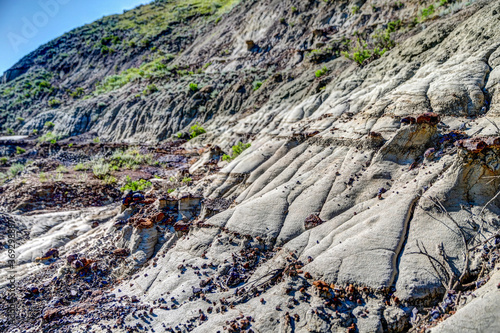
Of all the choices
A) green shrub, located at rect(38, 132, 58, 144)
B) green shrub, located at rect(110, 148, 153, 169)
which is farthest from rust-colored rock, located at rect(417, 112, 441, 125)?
green shrub, located at rect(38, 132, 58, 144)

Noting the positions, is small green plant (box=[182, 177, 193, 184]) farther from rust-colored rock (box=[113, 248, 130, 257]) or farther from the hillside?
rust-colored rock (box=[113, 248, 130, 257])

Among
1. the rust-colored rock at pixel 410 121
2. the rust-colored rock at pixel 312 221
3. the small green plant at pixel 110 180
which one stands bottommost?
the rust-colored rock at pixel 312 221

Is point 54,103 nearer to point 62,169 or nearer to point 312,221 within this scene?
point 62,169

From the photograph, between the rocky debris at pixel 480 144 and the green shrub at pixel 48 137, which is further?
the green shrub at pixel 48 137

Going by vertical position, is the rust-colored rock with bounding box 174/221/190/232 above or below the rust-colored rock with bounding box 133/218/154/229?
below

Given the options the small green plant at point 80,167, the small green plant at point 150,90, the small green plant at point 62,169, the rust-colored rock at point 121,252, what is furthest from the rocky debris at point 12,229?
the small green plant at point 150,90

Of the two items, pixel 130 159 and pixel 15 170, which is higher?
pixel 15 170

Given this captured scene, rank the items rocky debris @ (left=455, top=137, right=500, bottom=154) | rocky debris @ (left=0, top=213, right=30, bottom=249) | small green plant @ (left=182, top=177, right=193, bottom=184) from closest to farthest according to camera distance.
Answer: rocky debris @ (left=455, top=137, right=500, bottom=154) → rocky debris @ (left=0, top=213, right=30, bottom=249) → small green plant @ (left=182, top=177, right=193, bottom=184)

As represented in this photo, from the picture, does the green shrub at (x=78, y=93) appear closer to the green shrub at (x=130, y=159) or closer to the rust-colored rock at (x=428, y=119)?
the green shrub at (x=130, y=159)

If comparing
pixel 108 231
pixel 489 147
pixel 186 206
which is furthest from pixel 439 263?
pixel 108 231

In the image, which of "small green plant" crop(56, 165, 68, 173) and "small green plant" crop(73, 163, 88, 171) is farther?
"small green plant" crop(73, 163, 88, 171)

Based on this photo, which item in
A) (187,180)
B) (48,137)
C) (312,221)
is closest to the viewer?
(312,221)

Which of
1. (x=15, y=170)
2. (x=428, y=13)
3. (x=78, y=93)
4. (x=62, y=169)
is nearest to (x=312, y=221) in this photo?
(x=428, y=13)

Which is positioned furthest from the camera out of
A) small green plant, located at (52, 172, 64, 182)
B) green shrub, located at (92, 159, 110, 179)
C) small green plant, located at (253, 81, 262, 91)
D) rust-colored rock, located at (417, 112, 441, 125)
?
small green plant, located at (253, 81, 262, 91)
